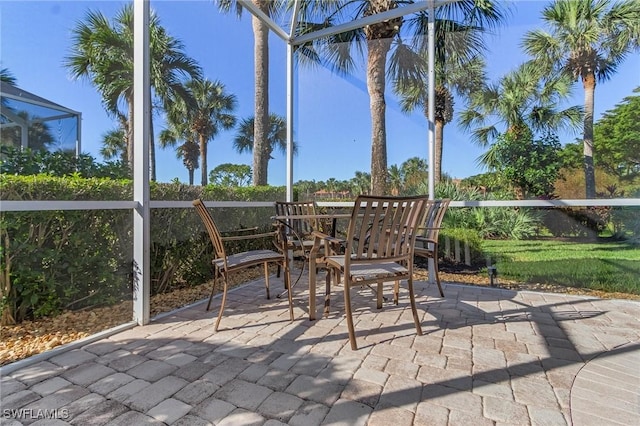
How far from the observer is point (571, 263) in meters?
3.35

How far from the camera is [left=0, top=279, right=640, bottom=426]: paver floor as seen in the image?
1363mm

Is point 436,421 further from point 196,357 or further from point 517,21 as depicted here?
point 517,21

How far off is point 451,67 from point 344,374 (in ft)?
12.6

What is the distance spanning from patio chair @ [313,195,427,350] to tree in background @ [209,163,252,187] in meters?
1.83

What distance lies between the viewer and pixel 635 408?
142cm

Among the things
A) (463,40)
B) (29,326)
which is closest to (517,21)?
(463,40)

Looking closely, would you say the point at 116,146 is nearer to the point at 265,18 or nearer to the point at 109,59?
the point at 109,59

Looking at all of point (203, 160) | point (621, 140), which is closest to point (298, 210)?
point (203, 160)

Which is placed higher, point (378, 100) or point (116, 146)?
point (378, 100)

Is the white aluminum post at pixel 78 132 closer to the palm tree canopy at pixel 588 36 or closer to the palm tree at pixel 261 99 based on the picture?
the palm tree at pixel 261 99

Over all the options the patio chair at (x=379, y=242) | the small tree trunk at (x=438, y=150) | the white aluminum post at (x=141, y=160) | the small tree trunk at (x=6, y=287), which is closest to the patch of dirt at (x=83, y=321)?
the small tree trunk at (x=6, y=287)

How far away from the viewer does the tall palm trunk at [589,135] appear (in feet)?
10.3

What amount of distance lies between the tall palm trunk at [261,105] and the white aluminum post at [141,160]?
7.20 ft

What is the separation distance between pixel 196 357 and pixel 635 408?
7.22ft
